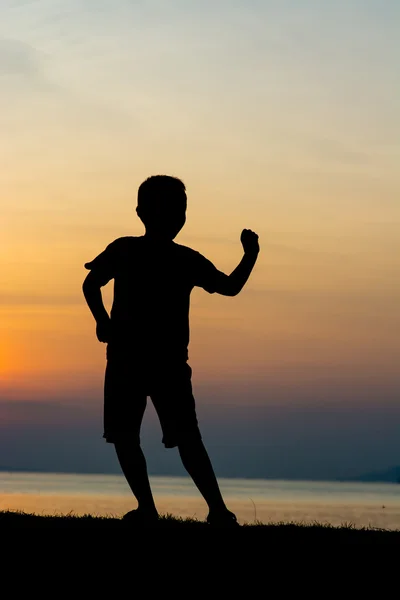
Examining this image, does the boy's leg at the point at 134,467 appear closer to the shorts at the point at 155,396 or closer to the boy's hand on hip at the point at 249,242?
the shorts at the point at 155,396

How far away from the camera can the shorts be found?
8906 millimetres

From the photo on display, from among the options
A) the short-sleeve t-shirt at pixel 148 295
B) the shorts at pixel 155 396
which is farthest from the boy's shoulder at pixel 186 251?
the shorts at pixel 155 396

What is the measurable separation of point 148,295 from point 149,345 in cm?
42

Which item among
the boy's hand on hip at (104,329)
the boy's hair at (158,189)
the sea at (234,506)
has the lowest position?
the sea at (234,506)

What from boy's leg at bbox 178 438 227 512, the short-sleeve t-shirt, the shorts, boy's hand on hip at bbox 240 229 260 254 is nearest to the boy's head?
the short-sleeve t-shirt

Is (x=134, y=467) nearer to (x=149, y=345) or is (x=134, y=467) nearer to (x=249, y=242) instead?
(x=149, y=345)

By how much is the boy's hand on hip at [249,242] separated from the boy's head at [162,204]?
56cm

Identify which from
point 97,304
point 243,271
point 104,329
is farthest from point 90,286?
point 243,271

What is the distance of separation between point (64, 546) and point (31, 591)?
1043 millimetres

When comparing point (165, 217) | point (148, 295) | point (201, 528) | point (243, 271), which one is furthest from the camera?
point (243, 271)

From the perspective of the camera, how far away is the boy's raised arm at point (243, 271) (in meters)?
9.12

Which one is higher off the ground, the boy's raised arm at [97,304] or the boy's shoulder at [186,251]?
the boy's shoulder at [186,251]

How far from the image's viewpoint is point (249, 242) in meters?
9.12

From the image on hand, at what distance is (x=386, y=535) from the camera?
9.47 metres
